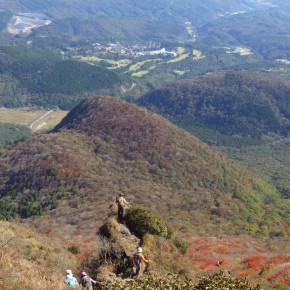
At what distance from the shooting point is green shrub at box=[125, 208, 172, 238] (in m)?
32.4

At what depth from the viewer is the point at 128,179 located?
97.9 metres

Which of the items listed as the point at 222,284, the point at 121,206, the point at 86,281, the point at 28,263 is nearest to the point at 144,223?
the point at 121,206

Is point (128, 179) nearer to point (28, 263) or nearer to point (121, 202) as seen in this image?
point (121, 202)

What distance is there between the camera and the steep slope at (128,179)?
7750cm

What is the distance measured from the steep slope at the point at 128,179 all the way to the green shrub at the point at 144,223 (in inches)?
922

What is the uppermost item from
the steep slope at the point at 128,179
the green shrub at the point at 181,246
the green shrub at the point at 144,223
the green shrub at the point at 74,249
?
the green shrub at the point at 144,223

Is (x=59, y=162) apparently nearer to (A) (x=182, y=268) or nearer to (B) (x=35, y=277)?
(A) (x=182, y=268)

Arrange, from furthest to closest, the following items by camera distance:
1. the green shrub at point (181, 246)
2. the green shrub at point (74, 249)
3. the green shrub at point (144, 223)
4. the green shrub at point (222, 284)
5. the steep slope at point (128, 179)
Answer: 1. the steep slope at point (128, 179)
2. the green shrub at point (74, 249)
3. the green shrub at point (181, 246)
4. the green shrub at point (144, 223)
5. the green shrub at point (222, 284)

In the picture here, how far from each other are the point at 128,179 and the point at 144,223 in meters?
65.4

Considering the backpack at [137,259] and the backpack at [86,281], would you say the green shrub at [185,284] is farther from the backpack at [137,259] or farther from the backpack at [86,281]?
the backpack at [137,259]

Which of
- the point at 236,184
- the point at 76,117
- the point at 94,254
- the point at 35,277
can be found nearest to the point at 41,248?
the point at 94,254

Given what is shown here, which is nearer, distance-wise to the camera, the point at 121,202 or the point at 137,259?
the point at 137,259

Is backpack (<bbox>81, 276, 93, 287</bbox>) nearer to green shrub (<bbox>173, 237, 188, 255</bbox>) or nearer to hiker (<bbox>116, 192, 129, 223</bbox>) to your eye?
hiker (<bbox>116, 192, 129, 223</bbox>)

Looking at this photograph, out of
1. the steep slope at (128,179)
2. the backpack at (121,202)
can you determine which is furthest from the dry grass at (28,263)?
the steep slope at (128,179)
